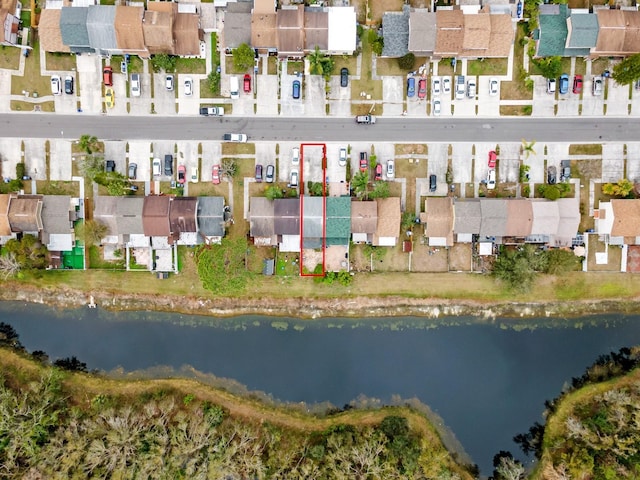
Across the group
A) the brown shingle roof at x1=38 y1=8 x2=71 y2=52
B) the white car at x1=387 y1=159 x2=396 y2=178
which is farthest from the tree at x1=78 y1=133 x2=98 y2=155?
the white car at x1=387 y1=159 x2=396 y2=178

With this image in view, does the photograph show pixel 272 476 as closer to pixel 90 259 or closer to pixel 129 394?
pixel 129 394

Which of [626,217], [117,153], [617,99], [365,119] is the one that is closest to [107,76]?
[117,153]

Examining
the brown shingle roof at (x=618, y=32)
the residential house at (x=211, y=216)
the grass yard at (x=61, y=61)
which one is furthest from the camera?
the grass yard at (x=61, y=61)

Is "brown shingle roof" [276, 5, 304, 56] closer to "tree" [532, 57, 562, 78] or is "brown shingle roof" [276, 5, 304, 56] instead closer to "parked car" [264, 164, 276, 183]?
"parked car" [264, 164, 276, 183]

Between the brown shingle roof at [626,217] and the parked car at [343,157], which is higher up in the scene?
the parked car at [343,157]

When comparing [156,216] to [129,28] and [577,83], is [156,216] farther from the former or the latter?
[577,83]

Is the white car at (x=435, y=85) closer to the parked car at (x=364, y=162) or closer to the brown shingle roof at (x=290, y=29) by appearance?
the parked car at (x=364, y=162)

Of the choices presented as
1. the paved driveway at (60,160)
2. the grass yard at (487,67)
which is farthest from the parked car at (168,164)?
the grass yard at (487,67)
